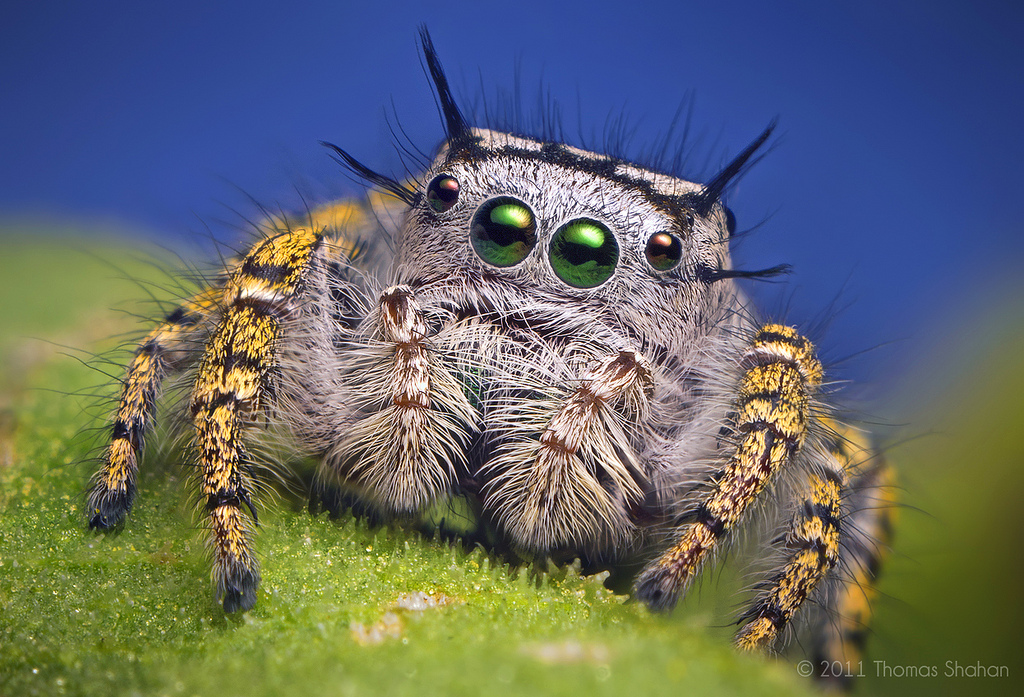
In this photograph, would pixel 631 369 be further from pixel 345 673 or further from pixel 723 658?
pixel 345 673

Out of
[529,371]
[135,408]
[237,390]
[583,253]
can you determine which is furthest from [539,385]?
[135,408]

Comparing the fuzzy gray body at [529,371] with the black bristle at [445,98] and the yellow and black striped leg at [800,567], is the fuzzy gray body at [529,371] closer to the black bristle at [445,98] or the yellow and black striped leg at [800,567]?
the black bristle at [445,98]

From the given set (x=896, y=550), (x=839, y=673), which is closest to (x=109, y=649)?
(x=839, y=673)

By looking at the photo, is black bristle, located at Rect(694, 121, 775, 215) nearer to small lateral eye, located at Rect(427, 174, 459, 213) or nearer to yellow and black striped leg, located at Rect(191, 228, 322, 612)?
small lateral eye, located at Rect(427, 174, 459, 213)

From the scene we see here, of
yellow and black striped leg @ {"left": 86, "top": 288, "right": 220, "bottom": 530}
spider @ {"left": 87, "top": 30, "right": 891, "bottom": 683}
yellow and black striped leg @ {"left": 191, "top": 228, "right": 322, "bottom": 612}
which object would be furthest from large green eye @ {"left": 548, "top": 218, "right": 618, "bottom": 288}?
yellow and black striped leg @ {"left": 86, "top": 288, "right": 220, "bottom": 530}

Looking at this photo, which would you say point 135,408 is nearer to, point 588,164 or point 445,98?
point 445,98
